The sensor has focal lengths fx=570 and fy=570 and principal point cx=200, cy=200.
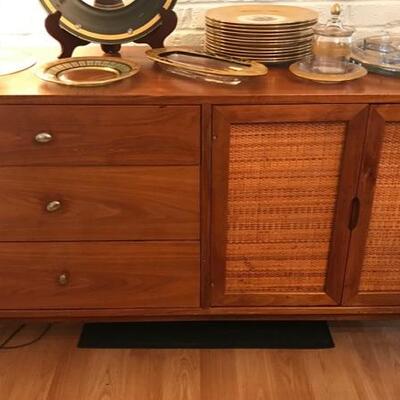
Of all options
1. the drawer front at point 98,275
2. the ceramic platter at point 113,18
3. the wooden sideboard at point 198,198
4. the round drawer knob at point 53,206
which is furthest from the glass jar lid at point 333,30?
the round drawer knob at point 53,206

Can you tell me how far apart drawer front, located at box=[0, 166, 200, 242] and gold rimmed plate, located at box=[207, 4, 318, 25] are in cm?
38

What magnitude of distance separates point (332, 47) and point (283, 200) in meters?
0.38

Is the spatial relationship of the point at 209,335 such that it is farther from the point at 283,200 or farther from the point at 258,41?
the point at 258,41

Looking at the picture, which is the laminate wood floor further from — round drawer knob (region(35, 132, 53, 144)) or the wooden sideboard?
round drawer knob (region(35, 132, 53, 144))

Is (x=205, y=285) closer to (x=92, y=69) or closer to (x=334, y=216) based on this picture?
(x=334, y=216)

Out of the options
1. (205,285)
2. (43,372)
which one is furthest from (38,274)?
(205,285)

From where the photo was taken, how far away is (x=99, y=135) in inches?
49.0

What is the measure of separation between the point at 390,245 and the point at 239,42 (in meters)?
0.62

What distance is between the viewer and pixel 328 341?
5.24 ft

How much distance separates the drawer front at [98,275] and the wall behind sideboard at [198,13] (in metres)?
0.63

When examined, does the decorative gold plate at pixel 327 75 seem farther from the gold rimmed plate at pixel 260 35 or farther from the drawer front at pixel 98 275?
the drawer front at pixel 98 275

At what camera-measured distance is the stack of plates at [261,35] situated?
1.33 m

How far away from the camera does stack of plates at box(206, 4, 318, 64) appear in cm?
133

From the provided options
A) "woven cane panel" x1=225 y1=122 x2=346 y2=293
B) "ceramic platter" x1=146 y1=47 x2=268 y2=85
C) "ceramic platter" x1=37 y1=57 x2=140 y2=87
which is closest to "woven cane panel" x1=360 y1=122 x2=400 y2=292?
"woven cane panel" x1=225 y1=122 x2=346 y2=293
